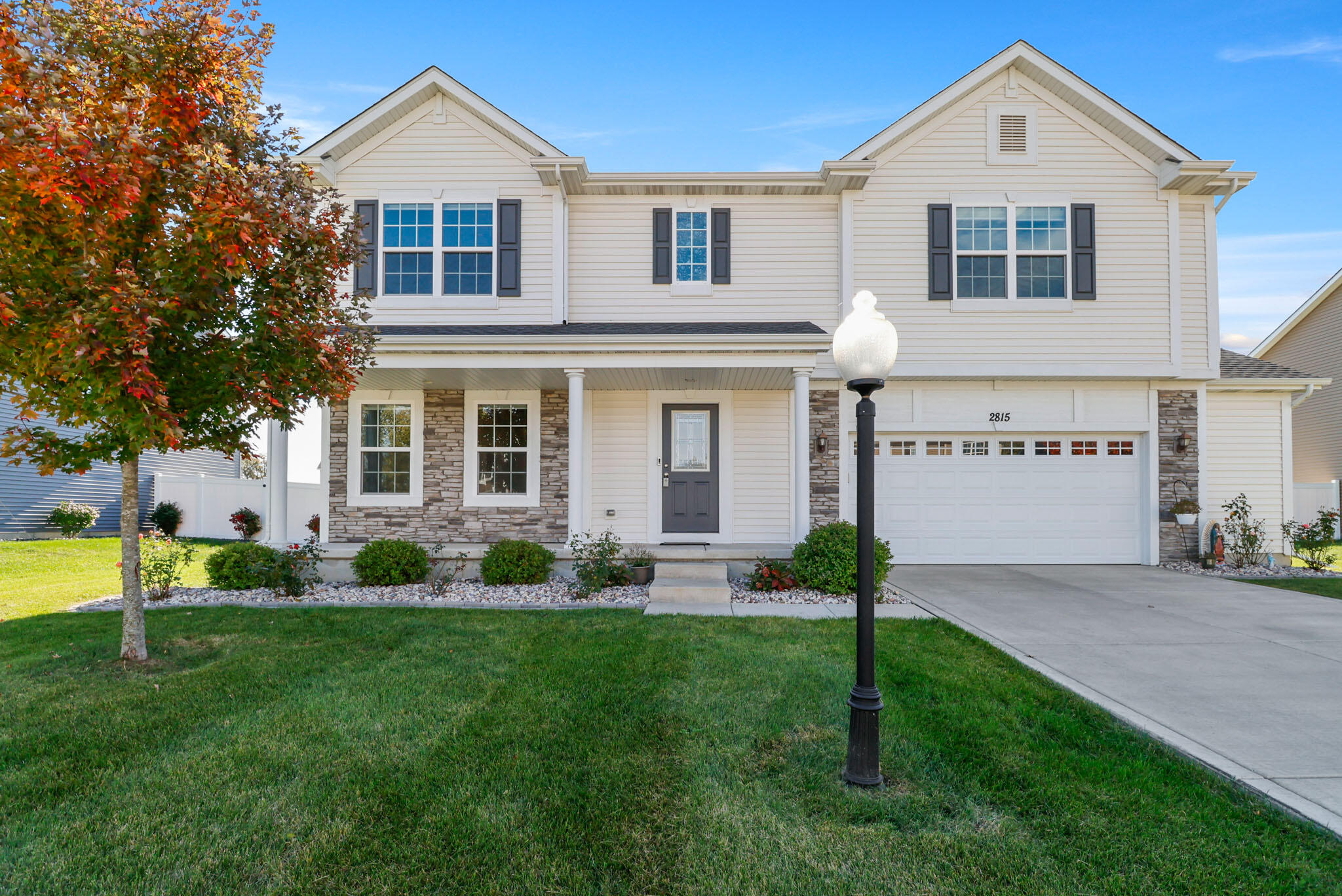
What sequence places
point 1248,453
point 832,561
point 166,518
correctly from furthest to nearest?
1. point 166,518
2. point 1248,453
3. point 832,561

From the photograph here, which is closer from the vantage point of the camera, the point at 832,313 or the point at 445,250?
the point at 445,250

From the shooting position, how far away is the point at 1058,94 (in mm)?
10125

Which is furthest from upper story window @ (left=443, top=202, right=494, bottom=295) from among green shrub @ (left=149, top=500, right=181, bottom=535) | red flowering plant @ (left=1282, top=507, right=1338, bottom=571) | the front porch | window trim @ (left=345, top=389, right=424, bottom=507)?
red flowering plant @ (left=1282, top=507, right=1338, bottom=571)

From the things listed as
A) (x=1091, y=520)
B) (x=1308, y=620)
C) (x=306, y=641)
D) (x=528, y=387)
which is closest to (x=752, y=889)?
(x=306, y=641)

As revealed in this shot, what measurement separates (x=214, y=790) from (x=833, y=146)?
10758mm

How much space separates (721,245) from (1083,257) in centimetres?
566

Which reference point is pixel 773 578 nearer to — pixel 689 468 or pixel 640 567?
pixel 640 567

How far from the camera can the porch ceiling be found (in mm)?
8773

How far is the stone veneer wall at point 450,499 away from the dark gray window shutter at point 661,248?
8.10 feet

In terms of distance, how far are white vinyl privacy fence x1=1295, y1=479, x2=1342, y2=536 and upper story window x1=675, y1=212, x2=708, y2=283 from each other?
15386mm

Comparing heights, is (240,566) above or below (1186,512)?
below

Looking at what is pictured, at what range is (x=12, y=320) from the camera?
4051 mm

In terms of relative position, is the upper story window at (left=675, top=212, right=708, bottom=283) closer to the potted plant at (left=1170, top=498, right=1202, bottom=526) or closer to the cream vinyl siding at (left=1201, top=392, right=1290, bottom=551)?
the potted plant at (left=1170, top=498, right=1202, bottom=526)

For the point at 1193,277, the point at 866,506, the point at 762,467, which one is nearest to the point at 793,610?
the point at 762,467
